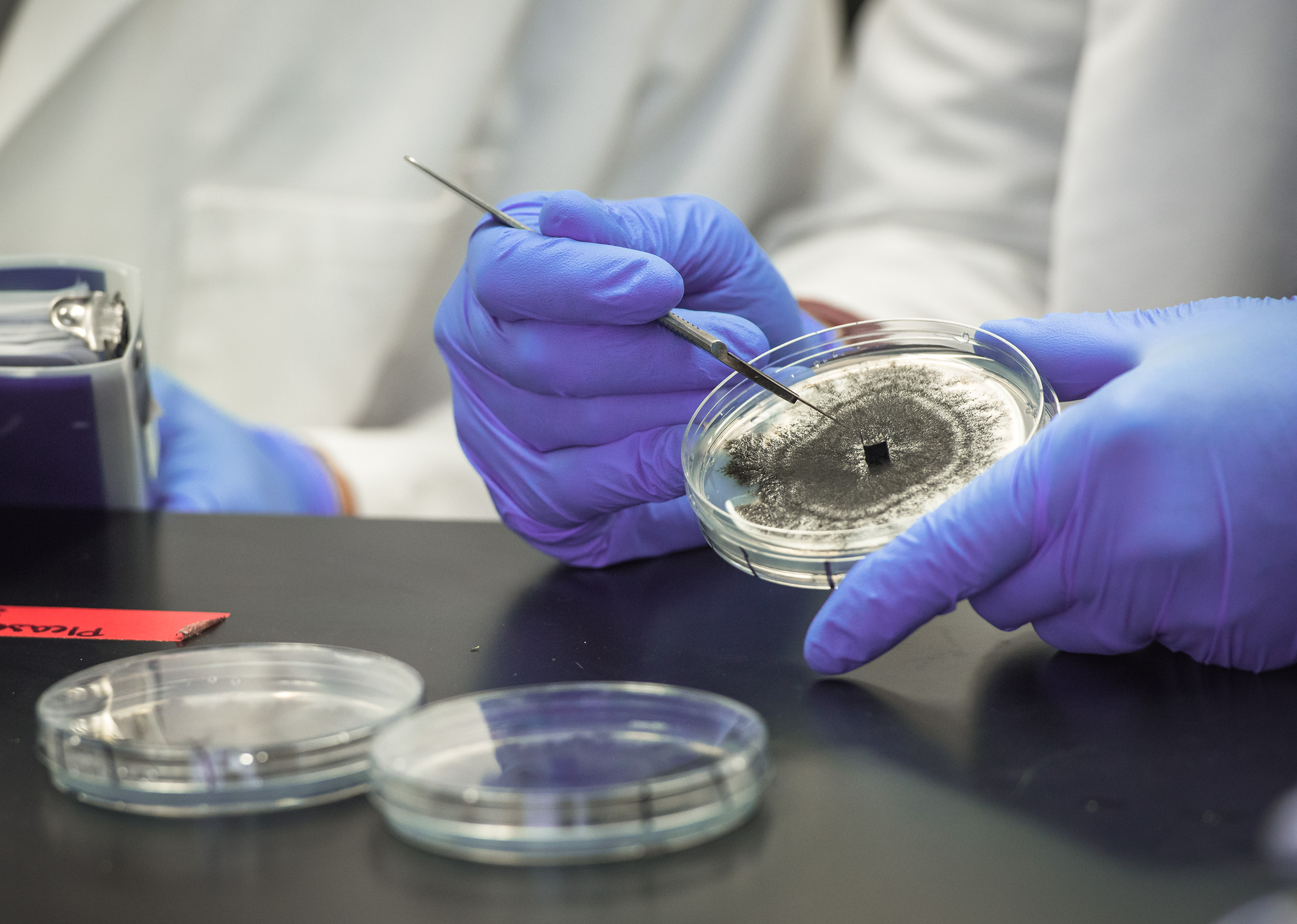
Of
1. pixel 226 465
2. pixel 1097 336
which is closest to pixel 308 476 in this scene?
pixel 226 465

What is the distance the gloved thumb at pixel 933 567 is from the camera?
72 centimetres

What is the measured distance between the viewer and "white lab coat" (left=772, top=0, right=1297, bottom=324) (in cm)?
151

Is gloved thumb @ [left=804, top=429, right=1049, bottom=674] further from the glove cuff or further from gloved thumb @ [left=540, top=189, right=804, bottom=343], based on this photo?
the glove cuff

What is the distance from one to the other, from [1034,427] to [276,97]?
63.2 inches

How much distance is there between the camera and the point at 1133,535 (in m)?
0.73

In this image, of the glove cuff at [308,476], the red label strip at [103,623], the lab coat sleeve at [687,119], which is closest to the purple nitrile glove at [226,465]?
the glove cuff at [308,476]

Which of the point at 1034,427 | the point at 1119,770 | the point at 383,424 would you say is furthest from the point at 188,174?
the point at 1119,770

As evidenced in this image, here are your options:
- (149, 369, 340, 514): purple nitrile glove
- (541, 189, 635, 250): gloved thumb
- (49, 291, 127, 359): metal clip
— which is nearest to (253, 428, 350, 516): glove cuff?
(149, 369, 340, 514): purple nitrile glove

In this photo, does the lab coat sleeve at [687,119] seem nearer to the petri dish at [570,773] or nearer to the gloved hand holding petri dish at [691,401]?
the gloved hand holding petri dish at [691,401]

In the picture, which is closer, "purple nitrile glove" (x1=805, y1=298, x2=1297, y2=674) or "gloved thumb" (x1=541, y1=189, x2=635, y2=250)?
"purple nitrile glove" (x1=805, y1=298, x2=1297, y2=674)

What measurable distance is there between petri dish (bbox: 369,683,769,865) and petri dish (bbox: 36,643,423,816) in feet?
0.15

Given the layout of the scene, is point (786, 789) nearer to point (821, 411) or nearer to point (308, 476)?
point (821, 411)

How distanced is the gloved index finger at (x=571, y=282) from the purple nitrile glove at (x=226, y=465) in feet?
1.97

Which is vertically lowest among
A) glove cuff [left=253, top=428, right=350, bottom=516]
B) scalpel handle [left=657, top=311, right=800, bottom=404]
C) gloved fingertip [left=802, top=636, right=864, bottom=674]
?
glove cuff [left=253, top=428, right=350, bottom=516]
